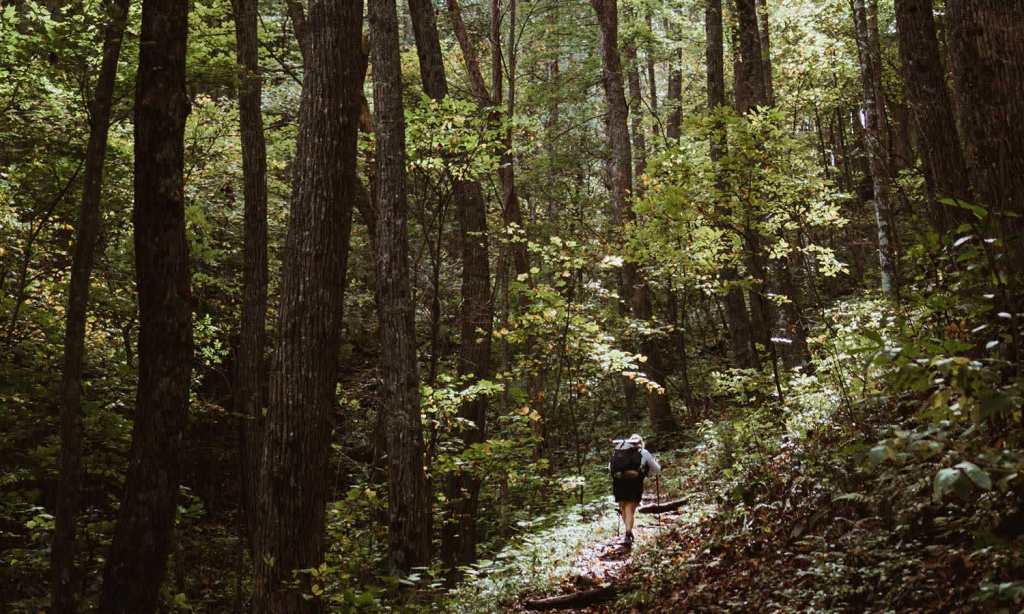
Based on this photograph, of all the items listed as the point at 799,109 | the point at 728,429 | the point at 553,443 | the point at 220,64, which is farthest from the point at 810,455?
the point at 799,109

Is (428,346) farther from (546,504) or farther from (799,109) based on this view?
(799,109)

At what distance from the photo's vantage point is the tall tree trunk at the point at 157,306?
Result: 6.43 meters

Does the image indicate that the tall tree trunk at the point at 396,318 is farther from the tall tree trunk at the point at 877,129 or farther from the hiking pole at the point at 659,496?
the tall tree trunk at the point at 877,129

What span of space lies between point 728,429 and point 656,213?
3.79 m

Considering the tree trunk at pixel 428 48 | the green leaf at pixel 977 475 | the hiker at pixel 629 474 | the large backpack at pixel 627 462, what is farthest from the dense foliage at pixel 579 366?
the large backpack at pixel 627 462

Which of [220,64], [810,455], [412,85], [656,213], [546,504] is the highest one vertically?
[412,85]

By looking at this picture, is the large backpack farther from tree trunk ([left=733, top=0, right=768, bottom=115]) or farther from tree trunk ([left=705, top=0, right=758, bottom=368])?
tree trunk ([left=733, top=0, right=768, bottom=115])

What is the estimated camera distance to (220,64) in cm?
1022

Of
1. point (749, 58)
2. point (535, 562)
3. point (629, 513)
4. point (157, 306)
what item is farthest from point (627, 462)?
point (749, 58)

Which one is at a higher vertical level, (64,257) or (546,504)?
(64,257)

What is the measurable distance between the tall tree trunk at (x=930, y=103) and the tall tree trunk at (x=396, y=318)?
6.29 m

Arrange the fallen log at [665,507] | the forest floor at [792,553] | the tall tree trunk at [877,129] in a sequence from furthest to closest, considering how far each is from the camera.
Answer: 1. the tall tree trunk at [877,129]
2. the fallen log at [665,507]
3. the forest floor at [792,553]

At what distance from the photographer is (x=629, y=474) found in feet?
35.2

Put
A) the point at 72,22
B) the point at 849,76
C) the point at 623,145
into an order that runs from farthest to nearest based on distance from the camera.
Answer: the point at 849,76 < the point at 623,145 < the point at 72,22
